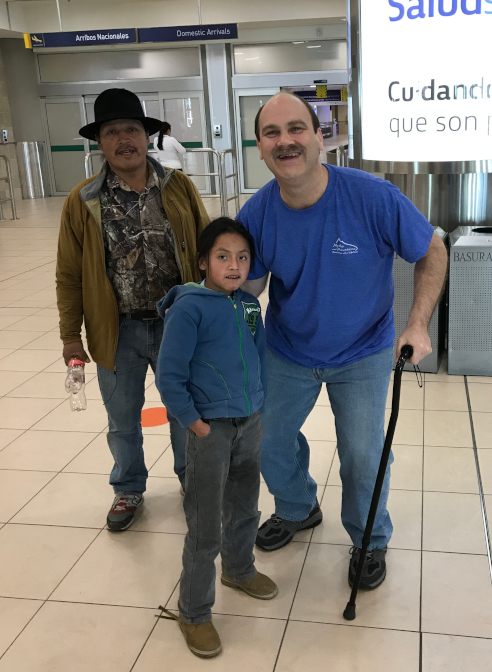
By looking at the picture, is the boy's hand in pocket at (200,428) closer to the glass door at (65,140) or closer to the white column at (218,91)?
the white column at (218,91)

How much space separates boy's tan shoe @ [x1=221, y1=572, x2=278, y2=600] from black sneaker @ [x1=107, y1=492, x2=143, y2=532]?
634mm

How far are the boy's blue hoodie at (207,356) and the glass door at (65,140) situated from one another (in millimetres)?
15319

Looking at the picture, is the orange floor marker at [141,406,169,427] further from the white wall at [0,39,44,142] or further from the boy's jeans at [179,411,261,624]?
the white wall at [0,39,44,142]

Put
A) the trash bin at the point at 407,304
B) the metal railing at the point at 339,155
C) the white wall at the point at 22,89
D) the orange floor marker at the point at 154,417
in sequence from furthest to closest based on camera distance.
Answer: the white wall at the point at 22,89
the metal railing at the point at 339,155
the trash bin at the point at 407,304
the orange floor marker at the point at 154,417

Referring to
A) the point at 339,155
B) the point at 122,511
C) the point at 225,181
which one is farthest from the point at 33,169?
the point at 122,511

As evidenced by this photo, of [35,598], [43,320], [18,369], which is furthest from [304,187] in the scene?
[43,320]

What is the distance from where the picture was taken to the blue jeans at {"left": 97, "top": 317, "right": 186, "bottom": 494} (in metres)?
2.62

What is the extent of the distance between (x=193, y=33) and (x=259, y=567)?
1171 cm

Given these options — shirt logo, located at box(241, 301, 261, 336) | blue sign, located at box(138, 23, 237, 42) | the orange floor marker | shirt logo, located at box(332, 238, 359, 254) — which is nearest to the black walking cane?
shirt logo, located at box(332, 238, 359, 254)

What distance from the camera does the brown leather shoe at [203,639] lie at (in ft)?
6.71

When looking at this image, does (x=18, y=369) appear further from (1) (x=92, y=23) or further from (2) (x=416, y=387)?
(1) (x=92, y=23)

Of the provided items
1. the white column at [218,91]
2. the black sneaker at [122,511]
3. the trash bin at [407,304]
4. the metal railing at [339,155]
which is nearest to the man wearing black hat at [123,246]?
the black sneaker at [122,511]

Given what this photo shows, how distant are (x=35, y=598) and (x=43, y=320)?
4035 mm

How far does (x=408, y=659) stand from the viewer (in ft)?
6.54
